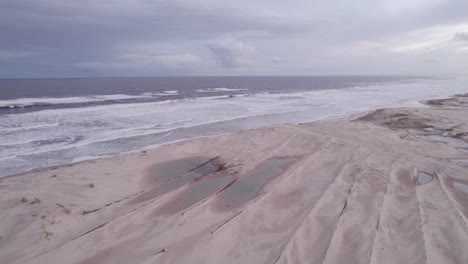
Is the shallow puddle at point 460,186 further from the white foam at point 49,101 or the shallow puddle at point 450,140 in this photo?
the white foam at point 49,101

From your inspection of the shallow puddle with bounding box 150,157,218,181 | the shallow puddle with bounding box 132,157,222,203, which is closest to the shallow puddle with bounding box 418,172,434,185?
the shallow puddle with bounding box 132,157,222,203

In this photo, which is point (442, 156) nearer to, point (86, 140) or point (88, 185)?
point (88, 185)

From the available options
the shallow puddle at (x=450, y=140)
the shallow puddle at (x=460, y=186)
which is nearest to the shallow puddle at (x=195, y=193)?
the shallow puddle at (x=460, y=186)

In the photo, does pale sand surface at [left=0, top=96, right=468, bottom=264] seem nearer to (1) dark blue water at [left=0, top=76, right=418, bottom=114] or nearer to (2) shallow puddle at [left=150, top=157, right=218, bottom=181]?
(2) shallow puddle at [left=150, top=157, right=218, bottom=181]

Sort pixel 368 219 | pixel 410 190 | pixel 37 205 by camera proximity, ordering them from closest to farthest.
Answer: pixel 368 219 < pixel 37 205 < pixel 410 190

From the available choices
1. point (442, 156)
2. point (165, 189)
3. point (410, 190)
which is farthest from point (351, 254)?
point (442, 156)

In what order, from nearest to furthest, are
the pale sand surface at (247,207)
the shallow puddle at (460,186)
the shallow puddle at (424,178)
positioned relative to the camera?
the pale sand surface at (247,207)
the shallow puddle at (460,186)
the shallow puddle at (424,178)

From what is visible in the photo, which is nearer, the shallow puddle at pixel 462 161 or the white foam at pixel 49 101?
the shallow puddle at pixel 462 161
